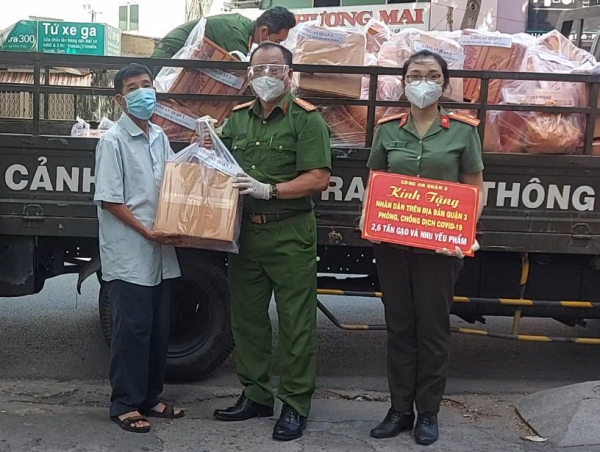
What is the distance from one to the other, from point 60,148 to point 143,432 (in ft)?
5.67

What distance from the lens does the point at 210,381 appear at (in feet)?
16.4

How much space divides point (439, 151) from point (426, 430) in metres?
1.42

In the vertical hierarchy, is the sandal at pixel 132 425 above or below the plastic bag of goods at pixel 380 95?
below

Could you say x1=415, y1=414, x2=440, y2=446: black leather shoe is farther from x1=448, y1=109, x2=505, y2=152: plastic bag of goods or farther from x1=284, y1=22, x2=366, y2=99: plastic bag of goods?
x1=284, y1=22, x2=366, y2=99: plastic bag of goods

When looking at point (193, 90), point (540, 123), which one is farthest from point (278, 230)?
point (540, 123)

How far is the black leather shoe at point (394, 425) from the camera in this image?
157 inches

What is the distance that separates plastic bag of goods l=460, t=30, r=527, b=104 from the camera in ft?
15.1

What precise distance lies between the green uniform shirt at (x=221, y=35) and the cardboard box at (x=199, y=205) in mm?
1569

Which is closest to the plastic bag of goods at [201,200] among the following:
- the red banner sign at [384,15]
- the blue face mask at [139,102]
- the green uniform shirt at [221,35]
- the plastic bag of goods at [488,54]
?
the blue face mask at [139,102]

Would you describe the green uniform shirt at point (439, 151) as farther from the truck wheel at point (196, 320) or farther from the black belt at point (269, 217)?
the truck wheel at point (196, 320)

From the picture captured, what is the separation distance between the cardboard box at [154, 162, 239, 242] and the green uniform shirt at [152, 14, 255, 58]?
157cm

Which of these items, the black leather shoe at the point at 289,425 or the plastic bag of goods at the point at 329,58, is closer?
the black leather shoe at the point at 289,425

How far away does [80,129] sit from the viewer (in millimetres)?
4684

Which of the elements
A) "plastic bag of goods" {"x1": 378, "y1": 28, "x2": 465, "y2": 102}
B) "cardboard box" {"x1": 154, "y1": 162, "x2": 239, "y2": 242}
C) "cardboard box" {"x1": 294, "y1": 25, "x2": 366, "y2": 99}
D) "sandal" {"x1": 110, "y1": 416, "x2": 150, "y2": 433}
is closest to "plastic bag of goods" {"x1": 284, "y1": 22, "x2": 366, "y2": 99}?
"cardboard box" {"x1": 294, "y1": 25, "x2": 366, "y2": 99}
